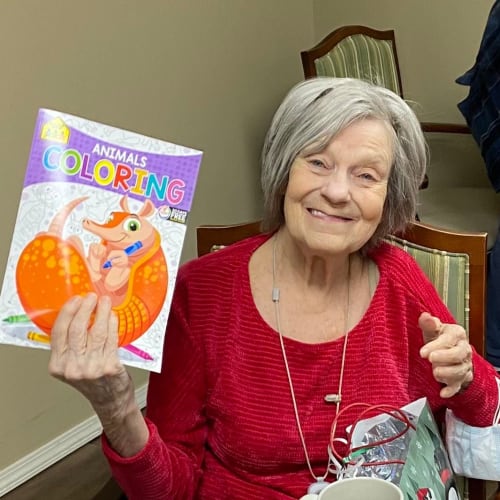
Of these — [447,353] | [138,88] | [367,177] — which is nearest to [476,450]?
[447,353]

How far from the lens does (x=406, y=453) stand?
102 cm

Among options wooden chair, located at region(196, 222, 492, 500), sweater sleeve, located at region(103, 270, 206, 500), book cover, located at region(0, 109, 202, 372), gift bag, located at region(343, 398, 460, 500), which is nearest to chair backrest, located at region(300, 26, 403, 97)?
wooden chair, located at region(196, 222, 492, 500)

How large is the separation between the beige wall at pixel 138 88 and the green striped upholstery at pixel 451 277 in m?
1.12

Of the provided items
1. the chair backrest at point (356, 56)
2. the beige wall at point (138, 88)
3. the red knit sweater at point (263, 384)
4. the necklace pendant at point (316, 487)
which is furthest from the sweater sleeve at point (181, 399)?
the chair backrest at point (356, 56)

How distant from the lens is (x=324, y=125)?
1152 mm

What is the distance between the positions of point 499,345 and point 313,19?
1.85 meters

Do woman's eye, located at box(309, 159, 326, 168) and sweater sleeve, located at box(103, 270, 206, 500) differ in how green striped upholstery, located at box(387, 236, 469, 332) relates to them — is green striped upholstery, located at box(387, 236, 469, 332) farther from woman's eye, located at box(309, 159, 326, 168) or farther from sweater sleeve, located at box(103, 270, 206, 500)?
sweater sleeve, located at box(103, 270, 206, 500)

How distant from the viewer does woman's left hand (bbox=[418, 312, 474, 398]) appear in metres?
1.06

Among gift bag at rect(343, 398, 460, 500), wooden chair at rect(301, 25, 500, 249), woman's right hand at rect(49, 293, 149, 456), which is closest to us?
woman's right hand at rect(49, 293, 149, 456)

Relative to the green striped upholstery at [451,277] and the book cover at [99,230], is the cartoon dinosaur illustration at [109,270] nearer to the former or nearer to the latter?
the book cover at [99,230]

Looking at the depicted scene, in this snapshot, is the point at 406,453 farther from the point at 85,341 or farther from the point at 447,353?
the point at 85,341

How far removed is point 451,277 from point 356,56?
1945mm

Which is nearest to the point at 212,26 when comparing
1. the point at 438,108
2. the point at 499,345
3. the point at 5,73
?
the point at 5,73

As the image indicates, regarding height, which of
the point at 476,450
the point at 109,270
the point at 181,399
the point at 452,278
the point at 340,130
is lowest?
the point at 476,450
